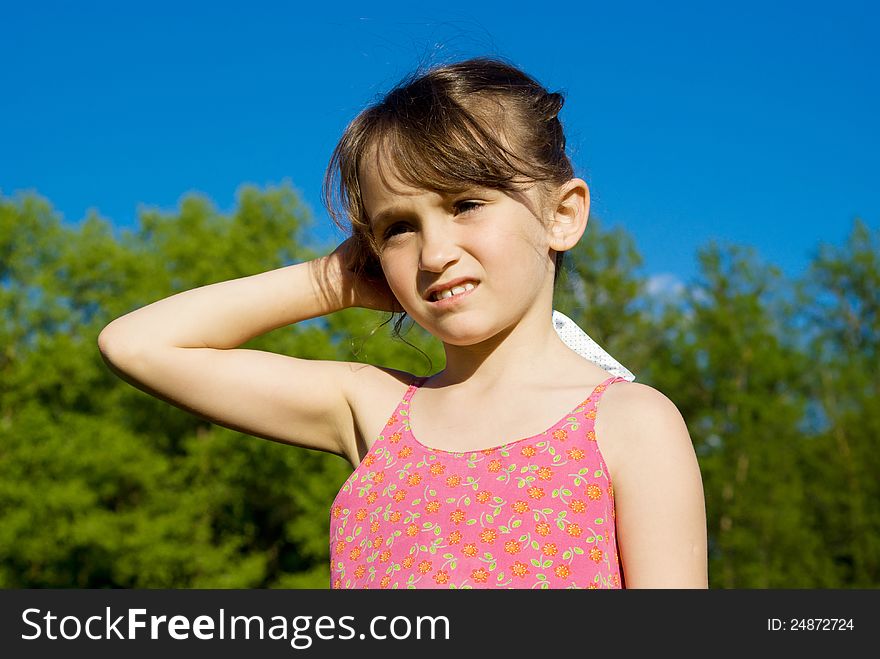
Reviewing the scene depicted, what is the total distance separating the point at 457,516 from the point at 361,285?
683 mm

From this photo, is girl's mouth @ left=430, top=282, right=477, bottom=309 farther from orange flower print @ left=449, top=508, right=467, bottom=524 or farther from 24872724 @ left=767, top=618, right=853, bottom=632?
24872724 @ left=767, top=618, right=853, bottom=632

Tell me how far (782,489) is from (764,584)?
1.96 meters

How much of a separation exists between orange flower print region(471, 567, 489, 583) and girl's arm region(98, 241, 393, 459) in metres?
0.55

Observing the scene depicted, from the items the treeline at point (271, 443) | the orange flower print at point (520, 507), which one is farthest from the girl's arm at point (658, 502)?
the treeline at point (271, 443)

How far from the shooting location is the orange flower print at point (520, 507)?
151 centimetres

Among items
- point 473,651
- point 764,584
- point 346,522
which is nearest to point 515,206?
point 346,522

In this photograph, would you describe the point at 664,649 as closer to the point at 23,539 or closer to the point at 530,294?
the point at 530,294

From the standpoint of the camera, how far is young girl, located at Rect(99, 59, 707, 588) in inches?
58.7

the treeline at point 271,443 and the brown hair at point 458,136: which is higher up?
the treeline at point 271,443

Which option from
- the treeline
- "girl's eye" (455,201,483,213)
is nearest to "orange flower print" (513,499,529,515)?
"girl's eye" (455,201,483,213)

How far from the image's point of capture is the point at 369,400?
1929 mm

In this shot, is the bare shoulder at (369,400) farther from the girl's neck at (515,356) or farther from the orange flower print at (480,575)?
the orange flower print at (480,575)

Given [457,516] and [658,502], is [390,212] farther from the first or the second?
[658,502]

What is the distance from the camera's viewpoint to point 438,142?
1703 mm
